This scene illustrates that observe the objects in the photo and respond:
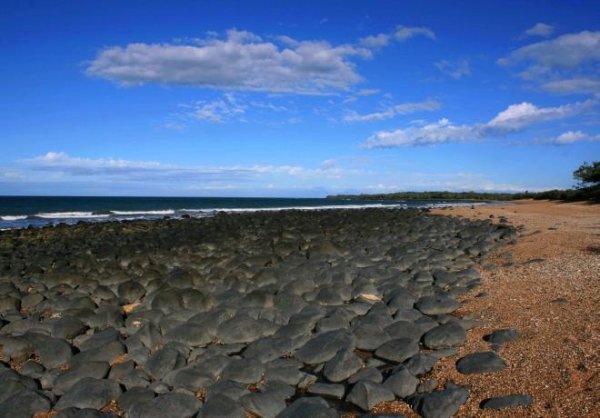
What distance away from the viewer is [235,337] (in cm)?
611

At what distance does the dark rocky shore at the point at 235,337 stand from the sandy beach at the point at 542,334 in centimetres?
22

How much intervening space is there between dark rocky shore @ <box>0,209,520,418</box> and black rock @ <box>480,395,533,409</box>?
0.23m

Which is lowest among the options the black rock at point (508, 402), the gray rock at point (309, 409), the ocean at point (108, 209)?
the gray rock at point (309, 409)

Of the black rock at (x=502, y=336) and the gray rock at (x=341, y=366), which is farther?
the black rock at (x=502, y=336)

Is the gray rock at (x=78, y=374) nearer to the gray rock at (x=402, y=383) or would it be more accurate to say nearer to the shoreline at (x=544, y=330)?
the gray rock at (x=402, y=383)

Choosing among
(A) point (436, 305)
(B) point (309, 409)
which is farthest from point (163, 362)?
(A) point (436, 305)

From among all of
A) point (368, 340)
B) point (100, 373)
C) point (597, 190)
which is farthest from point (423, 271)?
point (597, 190)

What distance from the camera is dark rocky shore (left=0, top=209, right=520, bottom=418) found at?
4582 millimetres

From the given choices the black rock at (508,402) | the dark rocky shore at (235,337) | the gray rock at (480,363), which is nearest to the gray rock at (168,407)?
the dark rocky shore at (235,337)

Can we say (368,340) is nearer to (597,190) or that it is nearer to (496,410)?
(496,410)

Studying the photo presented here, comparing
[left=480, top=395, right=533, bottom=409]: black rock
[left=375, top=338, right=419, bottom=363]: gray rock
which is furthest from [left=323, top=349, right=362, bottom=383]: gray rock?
[left=480, top=395, right=533, bottom=409]: black rock

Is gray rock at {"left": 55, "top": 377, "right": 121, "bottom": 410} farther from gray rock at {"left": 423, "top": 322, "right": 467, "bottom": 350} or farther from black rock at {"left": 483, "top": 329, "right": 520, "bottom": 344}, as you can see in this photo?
black rock at {"left": 483, "top": 329, "right": 520, "bottom": 344}

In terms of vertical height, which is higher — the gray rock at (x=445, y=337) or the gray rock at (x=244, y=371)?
the gray rock at (x=445, y=337)

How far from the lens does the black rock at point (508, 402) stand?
4.23m
